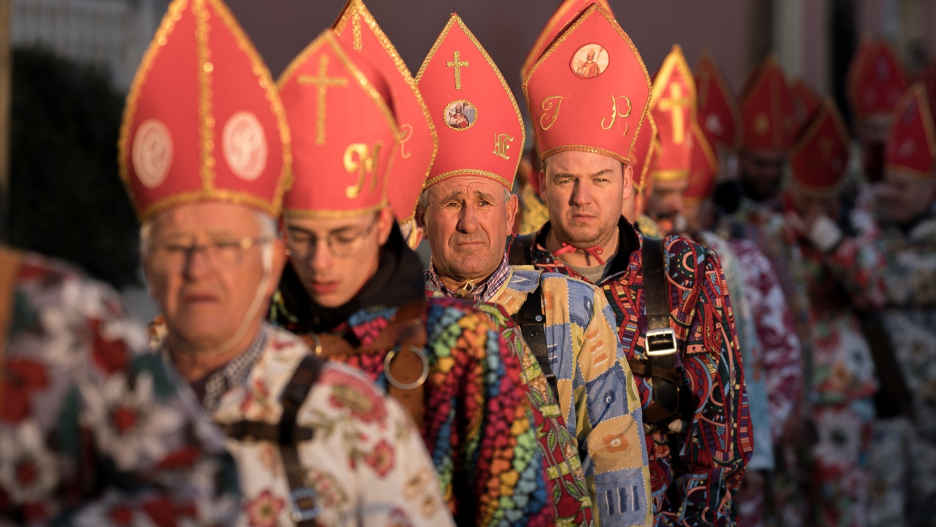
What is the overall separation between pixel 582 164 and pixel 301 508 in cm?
247

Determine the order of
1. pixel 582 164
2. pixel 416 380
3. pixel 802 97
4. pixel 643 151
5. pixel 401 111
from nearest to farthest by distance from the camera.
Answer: pixel 416 380 < pixel 401 111 < pixel 582 164 < pixel 643 151 < pixel 802 97

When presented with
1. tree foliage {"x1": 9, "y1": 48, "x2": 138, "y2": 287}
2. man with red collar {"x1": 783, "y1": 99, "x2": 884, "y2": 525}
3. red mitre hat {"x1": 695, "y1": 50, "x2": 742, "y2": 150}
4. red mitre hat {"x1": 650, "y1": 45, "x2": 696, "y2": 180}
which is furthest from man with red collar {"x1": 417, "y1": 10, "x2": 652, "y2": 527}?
red mitre hat {"x1": 695, "y1": 50, "x2": 742, "y2": 150}

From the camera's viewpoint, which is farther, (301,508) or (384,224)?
(384,224)

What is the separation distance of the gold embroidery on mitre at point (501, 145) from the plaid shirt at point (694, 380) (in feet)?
1.60

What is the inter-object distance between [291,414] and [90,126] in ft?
21.7

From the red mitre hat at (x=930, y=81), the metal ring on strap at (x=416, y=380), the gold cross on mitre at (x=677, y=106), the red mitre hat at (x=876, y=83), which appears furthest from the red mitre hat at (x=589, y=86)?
the red mitre hat at (x=930, y=81)

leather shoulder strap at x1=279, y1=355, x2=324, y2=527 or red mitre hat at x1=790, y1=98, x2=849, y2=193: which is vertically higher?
red mitre hat at x1=790, y1=98, x2=849, y2=193

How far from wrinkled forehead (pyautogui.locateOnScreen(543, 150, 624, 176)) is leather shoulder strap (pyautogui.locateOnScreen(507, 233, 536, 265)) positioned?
26 centimetres

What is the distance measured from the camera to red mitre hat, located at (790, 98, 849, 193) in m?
9.12

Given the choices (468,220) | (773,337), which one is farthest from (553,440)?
(773,337)

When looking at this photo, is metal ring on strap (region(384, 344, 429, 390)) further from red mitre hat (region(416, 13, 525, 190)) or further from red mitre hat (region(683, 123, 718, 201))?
red mitre hat (region(683, 123, 718, 201))

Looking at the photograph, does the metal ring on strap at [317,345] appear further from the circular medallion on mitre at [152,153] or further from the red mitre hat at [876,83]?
the red mitre hat at [876,83]

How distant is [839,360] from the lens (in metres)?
8.37

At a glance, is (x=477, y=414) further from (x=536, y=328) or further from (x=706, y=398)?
(x=706, y=398)
